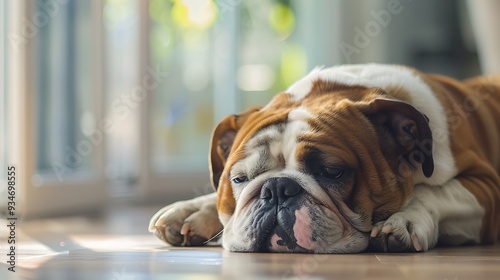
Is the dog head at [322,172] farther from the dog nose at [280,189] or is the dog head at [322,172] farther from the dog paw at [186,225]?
the dog paw at [186,225]

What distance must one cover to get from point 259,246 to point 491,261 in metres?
0.49

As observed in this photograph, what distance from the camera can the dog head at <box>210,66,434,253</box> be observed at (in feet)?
5.94

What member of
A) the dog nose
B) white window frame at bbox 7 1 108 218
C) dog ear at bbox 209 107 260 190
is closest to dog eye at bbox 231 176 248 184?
the dog nose

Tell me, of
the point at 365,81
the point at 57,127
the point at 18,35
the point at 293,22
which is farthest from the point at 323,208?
the point at 293,22

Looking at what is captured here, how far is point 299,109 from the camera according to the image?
78.0 inches

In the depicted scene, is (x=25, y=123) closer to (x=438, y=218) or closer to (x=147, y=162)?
(x=147, y=162)

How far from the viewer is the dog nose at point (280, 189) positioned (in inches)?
71.5

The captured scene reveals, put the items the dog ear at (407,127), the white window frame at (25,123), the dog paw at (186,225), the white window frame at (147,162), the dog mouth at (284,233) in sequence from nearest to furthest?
→ the dog mouth at (284,233) < the dog ear at (407,127) < the dog paw at (186,225) < the white window frame at (25,123) < the white window frame at (147,162)

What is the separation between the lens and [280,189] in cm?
182

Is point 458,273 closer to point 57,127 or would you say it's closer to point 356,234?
point 356,234

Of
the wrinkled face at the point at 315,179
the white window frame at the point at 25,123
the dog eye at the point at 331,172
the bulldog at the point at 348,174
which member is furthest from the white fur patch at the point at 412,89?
the white window frame at the point at 25,123

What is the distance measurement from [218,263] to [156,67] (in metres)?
3.21

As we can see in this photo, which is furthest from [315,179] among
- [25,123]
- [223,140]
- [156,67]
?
[156,67]

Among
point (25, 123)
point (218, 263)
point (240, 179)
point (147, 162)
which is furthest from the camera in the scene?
point (147, 162)
